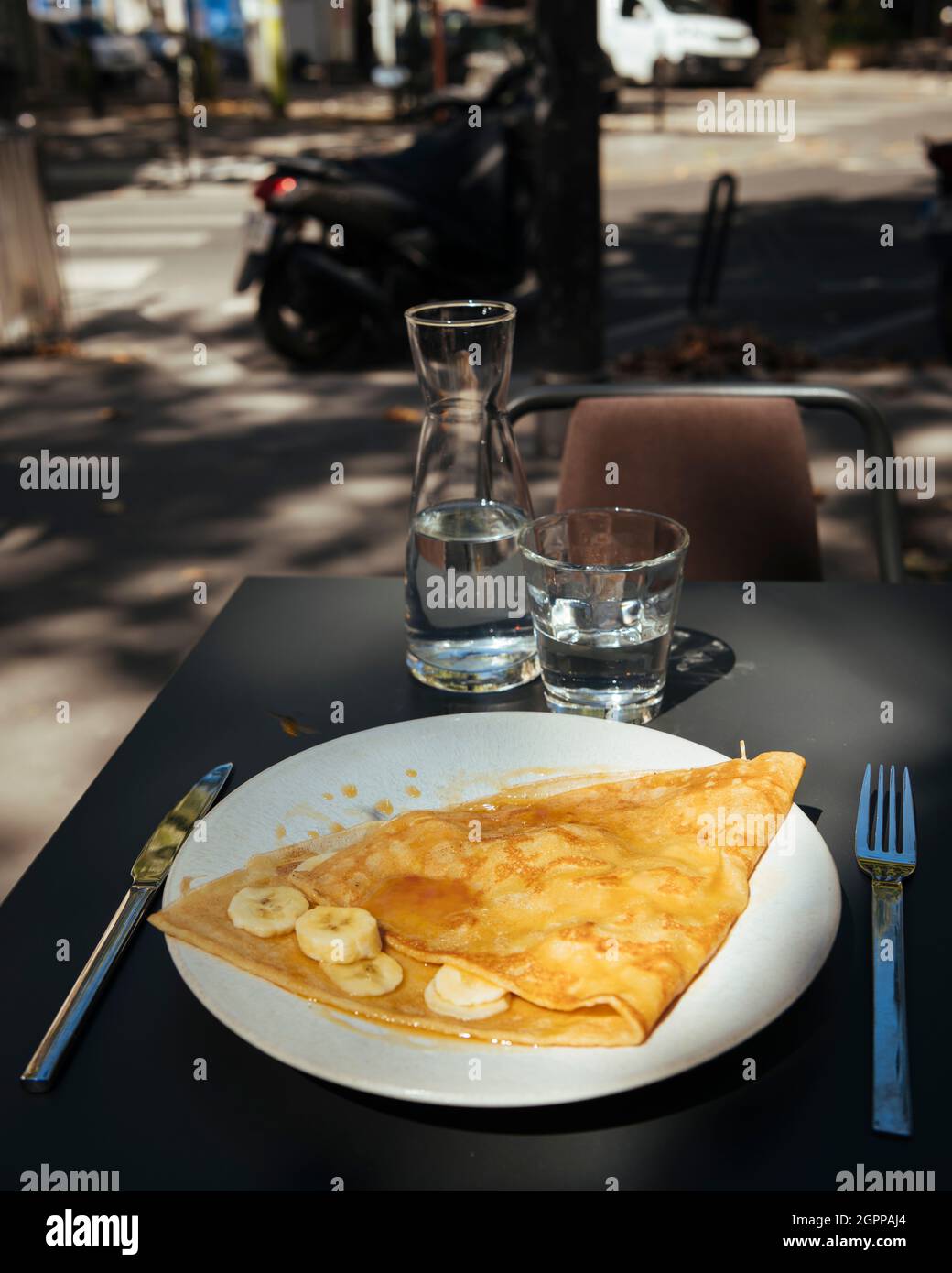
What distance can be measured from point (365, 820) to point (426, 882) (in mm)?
179

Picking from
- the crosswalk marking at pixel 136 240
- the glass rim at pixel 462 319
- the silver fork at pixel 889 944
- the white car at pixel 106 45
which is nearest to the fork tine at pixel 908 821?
the silver fork at pixel 889 944

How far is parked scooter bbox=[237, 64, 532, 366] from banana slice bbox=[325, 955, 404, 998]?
615 centimetres

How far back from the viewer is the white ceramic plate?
0.97 meters

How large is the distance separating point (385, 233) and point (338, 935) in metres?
6.32

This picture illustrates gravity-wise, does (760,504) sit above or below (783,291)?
above

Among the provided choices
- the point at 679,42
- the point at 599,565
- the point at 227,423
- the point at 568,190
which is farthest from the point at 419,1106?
the point at 679,42

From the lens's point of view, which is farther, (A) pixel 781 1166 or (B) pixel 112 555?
(B) pixel 112 555

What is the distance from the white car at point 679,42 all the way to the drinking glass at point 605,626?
21.1 m

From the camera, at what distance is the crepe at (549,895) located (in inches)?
40.8

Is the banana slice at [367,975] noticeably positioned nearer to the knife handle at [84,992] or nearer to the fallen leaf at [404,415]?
the knife handle at [84,992]

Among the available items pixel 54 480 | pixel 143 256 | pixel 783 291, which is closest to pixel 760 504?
pixel 54 480

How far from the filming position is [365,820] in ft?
4.46
